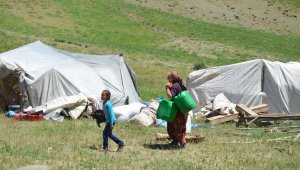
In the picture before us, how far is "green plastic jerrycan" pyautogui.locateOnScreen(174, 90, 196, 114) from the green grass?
2.94 ft

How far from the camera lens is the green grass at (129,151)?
382 inches

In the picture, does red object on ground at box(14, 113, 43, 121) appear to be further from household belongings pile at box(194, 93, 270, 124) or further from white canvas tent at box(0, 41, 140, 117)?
household belongings pile at box(194, 93, 270, 124)

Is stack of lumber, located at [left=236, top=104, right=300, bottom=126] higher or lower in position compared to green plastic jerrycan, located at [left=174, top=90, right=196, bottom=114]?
lower

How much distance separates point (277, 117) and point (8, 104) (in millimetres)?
8692

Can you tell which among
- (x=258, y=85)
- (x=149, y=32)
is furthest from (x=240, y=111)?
(x=149, y=32)

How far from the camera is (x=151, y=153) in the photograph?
11062 mm

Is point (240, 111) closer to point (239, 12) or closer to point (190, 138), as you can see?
point (190, 138)

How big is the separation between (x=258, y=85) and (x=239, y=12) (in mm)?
52613

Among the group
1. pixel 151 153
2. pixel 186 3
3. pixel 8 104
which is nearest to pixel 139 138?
pixel 151 153

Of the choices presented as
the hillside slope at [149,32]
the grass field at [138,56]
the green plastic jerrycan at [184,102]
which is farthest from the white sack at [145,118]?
the hillside slope at [149,32]

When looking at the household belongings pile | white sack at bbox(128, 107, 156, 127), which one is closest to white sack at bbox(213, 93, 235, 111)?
the household belongings pile

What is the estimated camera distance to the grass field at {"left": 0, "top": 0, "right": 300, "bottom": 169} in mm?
10234

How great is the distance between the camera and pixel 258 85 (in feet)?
64.2

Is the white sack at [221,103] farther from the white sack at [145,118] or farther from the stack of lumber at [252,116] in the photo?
the white sack at [145,118]
